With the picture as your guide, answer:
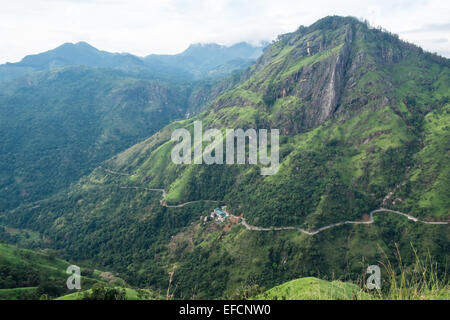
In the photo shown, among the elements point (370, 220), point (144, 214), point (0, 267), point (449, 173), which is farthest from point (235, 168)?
point (0, 267)

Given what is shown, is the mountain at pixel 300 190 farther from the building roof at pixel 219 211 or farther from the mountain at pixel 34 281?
the mountain at pixel 34 281

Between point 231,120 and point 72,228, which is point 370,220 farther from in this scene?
point 72,228

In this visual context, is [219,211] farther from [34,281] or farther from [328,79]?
[328,79]

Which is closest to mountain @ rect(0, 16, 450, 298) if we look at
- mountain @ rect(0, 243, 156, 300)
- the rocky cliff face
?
the rocky cliff face

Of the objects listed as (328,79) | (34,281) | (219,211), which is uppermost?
(328,79)

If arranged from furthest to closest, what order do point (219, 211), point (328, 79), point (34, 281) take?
point (328, 79), point (219, 211), point (34, 281)

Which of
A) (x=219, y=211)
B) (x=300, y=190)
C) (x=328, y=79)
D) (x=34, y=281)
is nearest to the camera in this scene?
(x=34, y=281)

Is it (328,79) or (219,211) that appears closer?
(219,211)

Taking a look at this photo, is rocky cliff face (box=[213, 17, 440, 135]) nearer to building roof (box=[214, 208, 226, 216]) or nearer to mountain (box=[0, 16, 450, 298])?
mountain (box=[0, 16, 450, 298])

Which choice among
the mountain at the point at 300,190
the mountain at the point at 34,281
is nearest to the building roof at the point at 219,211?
the mountain at the point at 300,190

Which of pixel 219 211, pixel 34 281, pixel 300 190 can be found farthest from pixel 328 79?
pixel 34 281

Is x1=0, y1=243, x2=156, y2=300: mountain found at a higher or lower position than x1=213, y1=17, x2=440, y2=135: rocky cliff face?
lower
